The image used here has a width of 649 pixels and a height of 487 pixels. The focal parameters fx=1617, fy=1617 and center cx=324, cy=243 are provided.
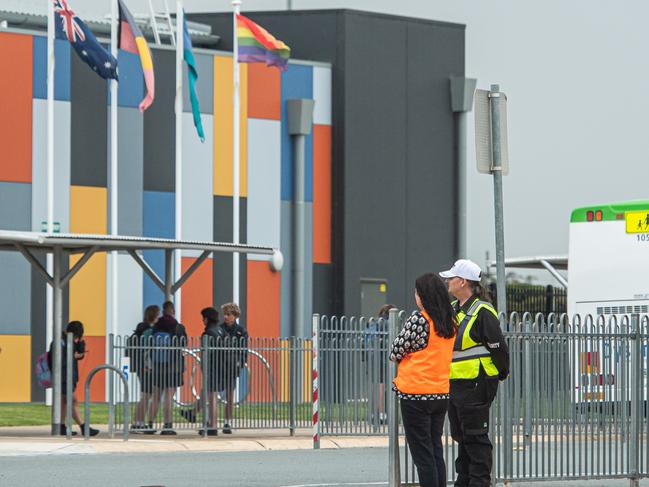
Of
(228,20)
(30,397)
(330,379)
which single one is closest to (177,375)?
(330,379)

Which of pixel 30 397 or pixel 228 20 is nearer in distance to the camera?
pixel 30 397

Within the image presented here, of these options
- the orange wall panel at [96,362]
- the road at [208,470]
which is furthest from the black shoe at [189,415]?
the orange wall panel at [96,362]

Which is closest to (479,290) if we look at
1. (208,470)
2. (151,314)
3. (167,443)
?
(208,470)

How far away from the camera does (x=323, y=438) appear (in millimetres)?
21859

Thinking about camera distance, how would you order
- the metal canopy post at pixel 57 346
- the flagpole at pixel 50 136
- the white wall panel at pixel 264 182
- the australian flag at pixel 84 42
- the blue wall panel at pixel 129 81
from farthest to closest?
1. the white wall panel at pixel 264 182
2. the blue wall panel at pixel 129 81
3. the flagpole at pixel 50 136
4. the australian flag at pixel 84 42
5. the metal canopy post at pixel 57 346

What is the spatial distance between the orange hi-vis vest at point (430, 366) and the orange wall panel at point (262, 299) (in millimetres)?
23211

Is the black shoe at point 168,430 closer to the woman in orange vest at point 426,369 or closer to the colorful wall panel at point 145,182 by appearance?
the colorful wall panel at point 145,182

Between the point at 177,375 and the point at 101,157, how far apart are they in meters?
11.8

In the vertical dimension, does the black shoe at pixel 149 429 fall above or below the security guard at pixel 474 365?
below

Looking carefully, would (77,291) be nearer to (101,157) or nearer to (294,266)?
(101,157)

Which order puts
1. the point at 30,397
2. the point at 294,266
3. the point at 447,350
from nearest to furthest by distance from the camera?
the point at 447,350, the point at 30,397, the point at 294,266

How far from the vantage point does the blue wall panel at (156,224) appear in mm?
34188

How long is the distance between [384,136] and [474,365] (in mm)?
24607

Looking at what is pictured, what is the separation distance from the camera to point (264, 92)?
35.8 m
